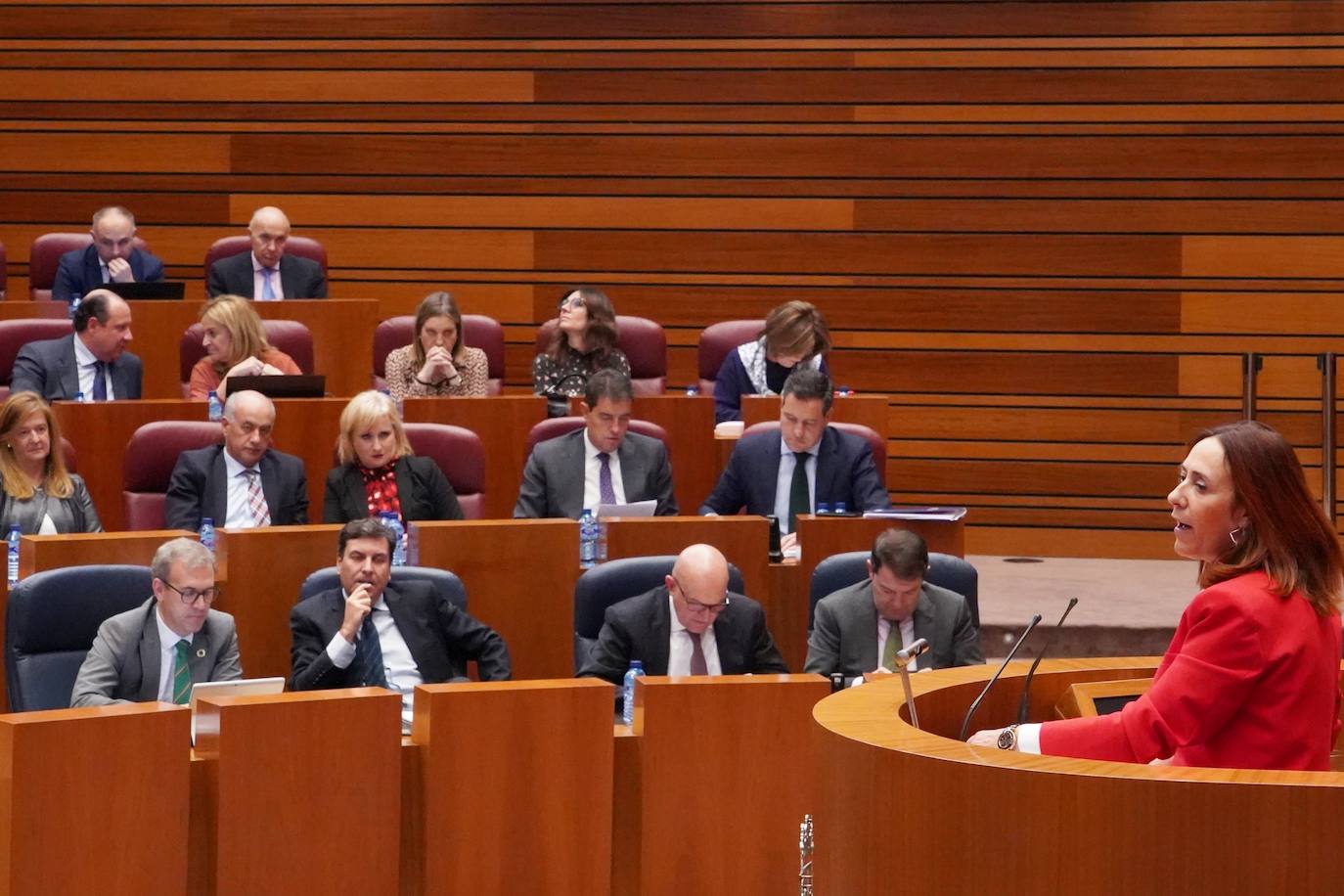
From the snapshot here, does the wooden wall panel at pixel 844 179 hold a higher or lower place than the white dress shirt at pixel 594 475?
higher

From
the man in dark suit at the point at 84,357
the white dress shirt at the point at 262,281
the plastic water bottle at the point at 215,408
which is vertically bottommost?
the plastic water bottle at the point at 215,408

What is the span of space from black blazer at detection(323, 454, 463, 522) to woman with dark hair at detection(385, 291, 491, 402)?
34.3 inches

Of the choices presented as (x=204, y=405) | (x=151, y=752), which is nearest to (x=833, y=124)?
(x=204, y=405)

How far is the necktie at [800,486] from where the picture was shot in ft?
16.5

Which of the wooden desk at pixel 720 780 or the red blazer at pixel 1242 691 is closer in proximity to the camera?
the red blazer at pixel 1242 691

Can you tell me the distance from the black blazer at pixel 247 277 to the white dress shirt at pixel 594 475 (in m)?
1.82

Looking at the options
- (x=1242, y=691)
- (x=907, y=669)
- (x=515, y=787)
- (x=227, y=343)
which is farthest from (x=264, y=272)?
(x=1242, y=691)

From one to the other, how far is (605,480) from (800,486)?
51 centimetres

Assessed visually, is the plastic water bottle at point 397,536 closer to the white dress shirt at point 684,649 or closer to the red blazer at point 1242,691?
the white dress shirt at point 684,649

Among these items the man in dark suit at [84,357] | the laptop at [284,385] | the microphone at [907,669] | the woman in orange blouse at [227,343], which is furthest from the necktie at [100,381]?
the microphone at [907,669]

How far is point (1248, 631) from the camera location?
190 cm

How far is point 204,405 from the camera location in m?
5.16

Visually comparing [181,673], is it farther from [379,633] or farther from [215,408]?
[215,408]

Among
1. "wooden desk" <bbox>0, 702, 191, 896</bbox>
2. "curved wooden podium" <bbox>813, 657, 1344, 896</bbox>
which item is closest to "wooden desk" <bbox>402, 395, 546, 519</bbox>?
"wooden desk" <bbox>0, 702, 191, 896</bbox>
